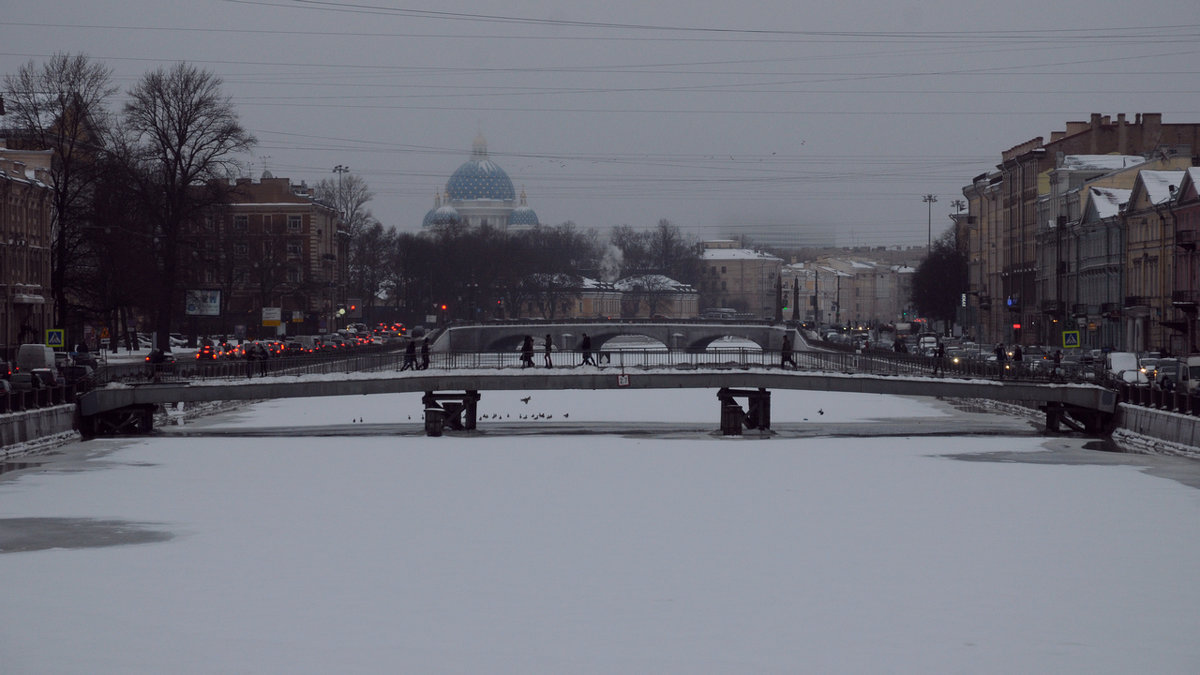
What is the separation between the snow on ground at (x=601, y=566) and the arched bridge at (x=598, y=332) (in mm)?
76846

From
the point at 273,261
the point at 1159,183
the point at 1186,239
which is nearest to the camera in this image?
the point at 1186,239

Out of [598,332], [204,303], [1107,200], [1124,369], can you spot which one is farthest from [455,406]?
[598,332]

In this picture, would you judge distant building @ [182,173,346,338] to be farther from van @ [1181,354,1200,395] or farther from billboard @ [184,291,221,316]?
van @ [1181,354,1200,395]

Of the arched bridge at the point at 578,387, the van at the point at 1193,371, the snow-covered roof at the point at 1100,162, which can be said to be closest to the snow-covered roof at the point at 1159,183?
the snow-covered roof at the point at 1100,162

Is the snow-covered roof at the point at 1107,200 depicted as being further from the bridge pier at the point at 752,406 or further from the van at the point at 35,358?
the van at the point at 35,358

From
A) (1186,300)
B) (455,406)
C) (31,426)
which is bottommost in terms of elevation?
(31,426)

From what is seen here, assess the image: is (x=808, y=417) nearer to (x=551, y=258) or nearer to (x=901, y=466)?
(x=901, y=466)

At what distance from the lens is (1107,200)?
107562 millimetres

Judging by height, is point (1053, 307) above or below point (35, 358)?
above

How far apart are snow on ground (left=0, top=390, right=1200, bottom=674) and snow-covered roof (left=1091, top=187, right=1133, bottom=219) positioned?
54859 mm

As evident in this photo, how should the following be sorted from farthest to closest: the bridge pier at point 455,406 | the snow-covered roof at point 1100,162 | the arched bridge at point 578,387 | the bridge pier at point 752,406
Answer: the snow-covered roof at point 1100,162, the bridge pier at point 455,406, the bridge pier at point 752,406, the arched bridge at point 578,387

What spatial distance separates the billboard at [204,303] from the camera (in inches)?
3602

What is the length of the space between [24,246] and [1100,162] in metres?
67.3

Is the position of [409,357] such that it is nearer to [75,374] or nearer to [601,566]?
[75,374]
